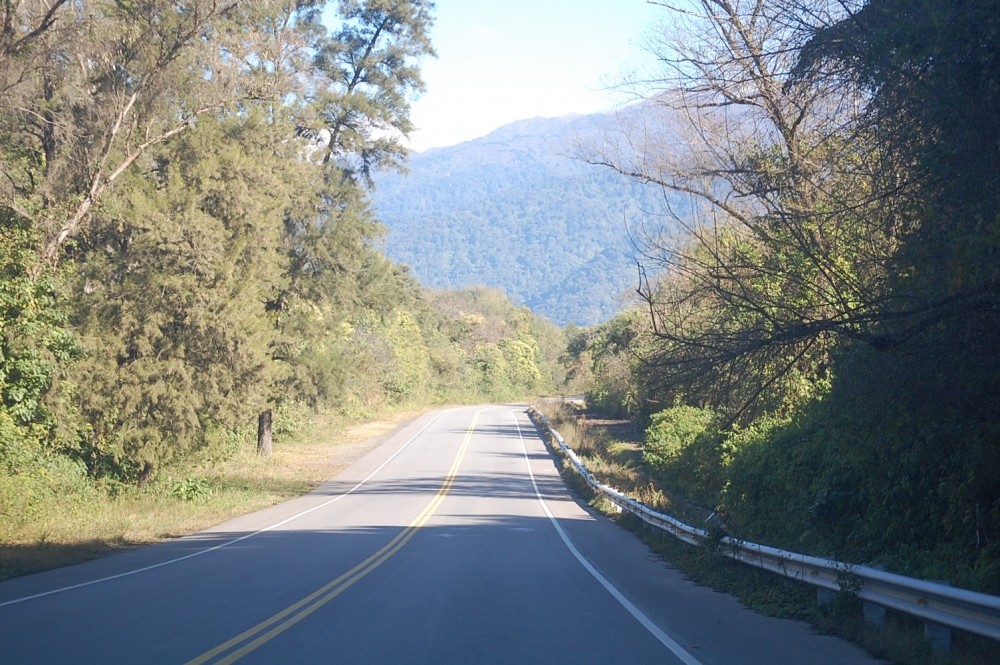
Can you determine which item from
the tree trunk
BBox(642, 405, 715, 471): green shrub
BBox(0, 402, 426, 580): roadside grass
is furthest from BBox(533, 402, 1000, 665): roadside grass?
the tree trunk

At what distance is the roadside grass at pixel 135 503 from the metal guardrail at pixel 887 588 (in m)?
10.2

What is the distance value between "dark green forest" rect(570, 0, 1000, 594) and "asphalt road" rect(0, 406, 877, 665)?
2206mm

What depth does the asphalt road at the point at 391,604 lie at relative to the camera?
7.27 meters

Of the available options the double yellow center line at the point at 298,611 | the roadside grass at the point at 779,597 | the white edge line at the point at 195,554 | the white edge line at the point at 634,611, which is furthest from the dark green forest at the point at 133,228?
the roadside grass at the point at 779,597

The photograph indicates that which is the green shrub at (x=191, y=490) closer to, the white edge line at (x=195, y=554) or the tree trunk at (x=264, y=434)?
the white edge line at (x=195, y=554)

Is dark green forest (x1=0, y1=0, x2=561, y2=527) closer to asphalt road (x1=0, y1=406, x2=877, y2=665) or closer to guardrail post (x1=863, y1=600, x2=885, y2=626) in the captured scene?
asphalt road (x1=0, y1=406, x2=877, y2=665)

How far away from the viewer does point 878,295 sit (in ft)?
29.7

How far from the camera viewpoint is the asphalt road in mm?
7273

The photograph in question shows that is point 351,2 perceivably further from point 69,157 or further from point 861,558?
point 861,558

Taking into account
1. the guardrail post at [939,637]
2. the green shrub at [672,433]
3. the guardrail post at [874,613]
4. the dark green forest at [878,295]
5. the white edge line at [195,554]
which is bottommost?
the white edge line at [195,554]

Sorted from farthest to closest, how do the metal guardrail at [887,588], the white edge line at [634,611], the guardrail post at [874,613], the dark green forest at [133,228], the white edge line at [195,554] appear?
the dark green forest at [133,228] < the white edge line at [195,554] < the guardrail post at [874,613] < the white edge line at [634,611] < the metal guardrail at [887,588]

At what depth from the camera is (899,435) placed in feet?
28.6

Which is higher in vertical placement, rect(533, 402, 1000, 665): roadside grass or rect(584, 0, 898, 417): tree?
rect(584, 0, 898, 417): tree

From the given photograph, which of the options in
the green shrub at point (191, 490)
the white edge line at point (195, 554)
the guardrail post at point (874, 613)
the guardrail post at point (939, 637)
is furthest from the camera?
the green shrub at point (191, 490)
